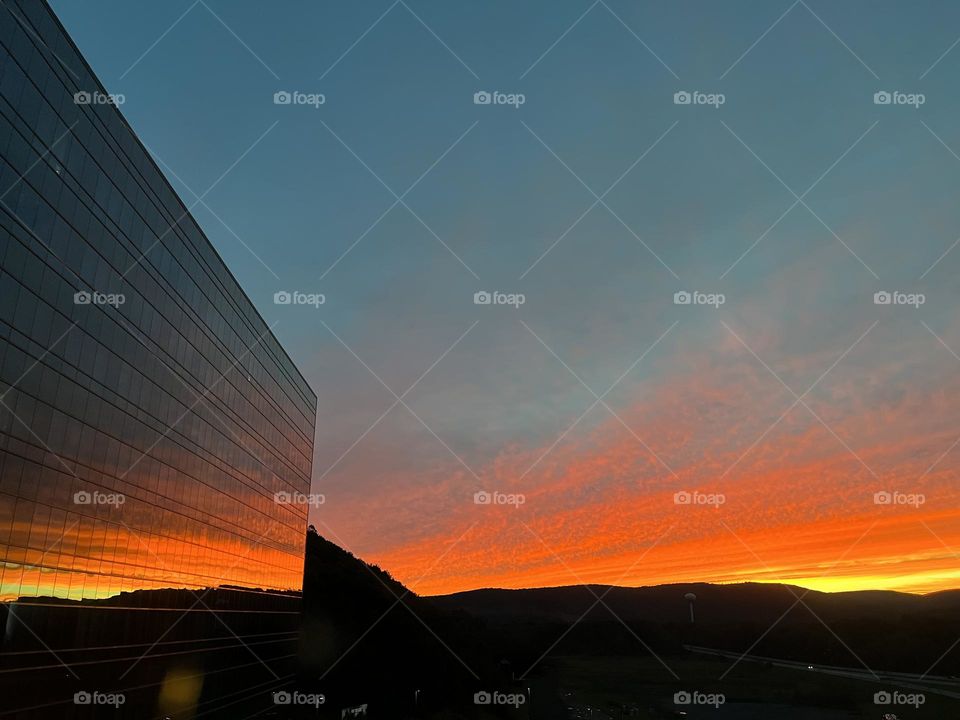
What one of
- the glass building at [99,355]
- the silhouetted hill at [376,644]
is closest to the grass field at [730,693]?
the silhouetted hill at [376,644]

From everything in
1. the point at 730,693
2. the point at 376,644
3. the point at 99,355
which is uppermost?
the point at 99,355

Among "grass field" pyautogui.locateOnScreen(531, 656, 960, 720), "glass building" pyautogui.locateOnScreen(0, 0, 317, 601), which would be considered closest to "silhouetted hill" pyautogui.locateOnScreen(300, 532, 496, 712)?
"grass field" pyautogui.locateOnScreen(531, 656, 960, 720)

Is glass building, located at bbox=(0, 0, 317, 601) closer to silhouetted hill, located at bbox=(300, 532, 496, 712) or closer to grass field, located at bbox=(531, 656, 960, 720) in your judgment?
silhouetted hill, located at bbox=(300, 532, 496, 712)

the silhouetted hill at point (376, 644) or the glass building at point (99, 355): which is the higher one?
the glass building at point (99, 355)

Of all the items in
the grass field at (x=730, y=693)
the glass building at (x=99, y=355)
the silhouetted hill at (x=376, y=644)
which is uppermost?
the glass building at (x=99, y=355)

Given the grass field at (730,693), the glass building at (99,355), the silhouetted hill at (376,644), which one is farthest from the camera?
the silhouetted hill at (376,644)

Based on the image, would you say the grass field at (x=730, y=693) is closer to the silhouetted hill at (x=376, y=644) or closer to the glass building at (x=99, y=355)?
the silhouetted hill at (x=376, y=644)

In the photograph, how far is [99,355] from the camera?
34188 mm

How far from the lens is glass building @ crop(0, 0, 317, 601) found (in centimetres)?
2734

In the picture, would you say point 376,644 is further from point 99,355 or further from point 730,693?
point 99,355

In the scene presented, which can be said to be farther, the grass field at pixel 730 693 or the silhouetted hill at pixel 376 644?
the silhouetted hill at pixel 376 644

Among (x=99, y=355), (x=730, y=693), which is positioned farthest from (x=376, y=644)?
(x=99, y=355)

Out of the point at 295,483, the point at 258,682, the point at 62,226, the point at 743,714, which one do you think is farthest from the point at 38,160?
the point at 743,714

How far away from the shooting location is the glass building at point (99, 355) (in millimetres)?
27344
